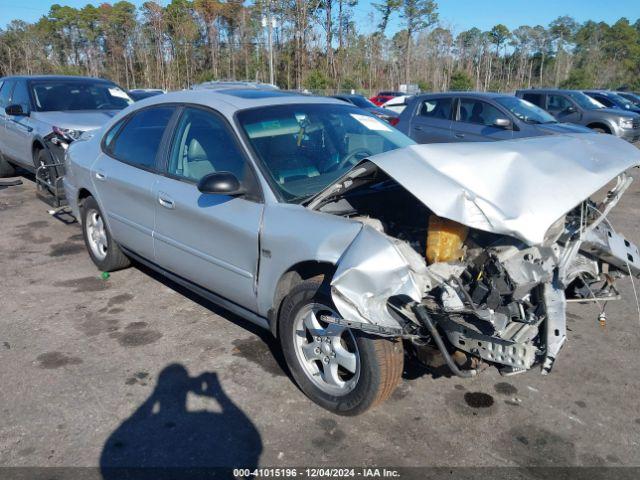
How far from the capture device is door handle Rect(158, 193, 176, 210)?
13.2 ft

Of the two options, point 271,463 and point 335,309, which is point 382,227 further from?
point 271,463

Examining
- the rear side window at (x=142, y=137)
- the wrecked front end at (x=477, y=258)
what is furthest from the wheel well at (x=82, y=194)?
the wrecked front end at (x=477, y=258)

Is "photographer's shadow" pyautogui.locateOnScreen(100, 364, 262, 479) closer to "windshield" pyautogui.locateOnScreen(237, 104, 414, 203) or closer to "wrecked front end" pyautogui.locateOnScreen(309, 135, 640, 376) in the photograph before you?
"wrecked front end" pyautogui.locateOnScreen(309, 135, 640, 376)

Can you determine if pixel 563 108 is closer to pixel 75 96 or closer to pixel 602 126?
pixel 602 126

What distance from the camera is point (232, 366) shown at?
3740mm

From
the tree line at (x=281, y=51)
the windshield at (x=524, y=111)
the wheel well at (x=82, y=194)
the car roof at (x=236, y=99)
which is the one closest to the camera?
the car roof at (x=236, y=99)

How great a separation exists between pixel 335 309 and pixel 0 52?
5452cm

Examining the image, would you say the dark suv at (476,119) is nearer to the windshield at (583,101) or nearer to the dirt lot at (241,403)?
the dirt lot at (241,403)

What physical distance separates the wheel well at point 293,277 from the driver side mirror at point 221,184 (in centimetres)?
61

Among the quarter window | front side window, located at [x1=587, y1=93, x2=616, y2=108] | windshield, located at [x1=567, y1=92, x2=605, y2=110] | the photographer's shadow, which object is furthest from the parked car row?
front side window, located at [x1=587, y1=93, x2=616, y2=108]

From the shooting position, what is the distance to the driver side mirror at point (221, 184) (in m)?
3.30

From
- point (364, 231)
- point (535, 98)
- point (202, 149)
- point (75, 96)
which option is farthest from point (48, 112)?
point (535, 98)

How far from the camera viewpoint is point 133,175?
14.7 ft

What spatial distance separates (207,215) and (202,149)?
1.87 ft
